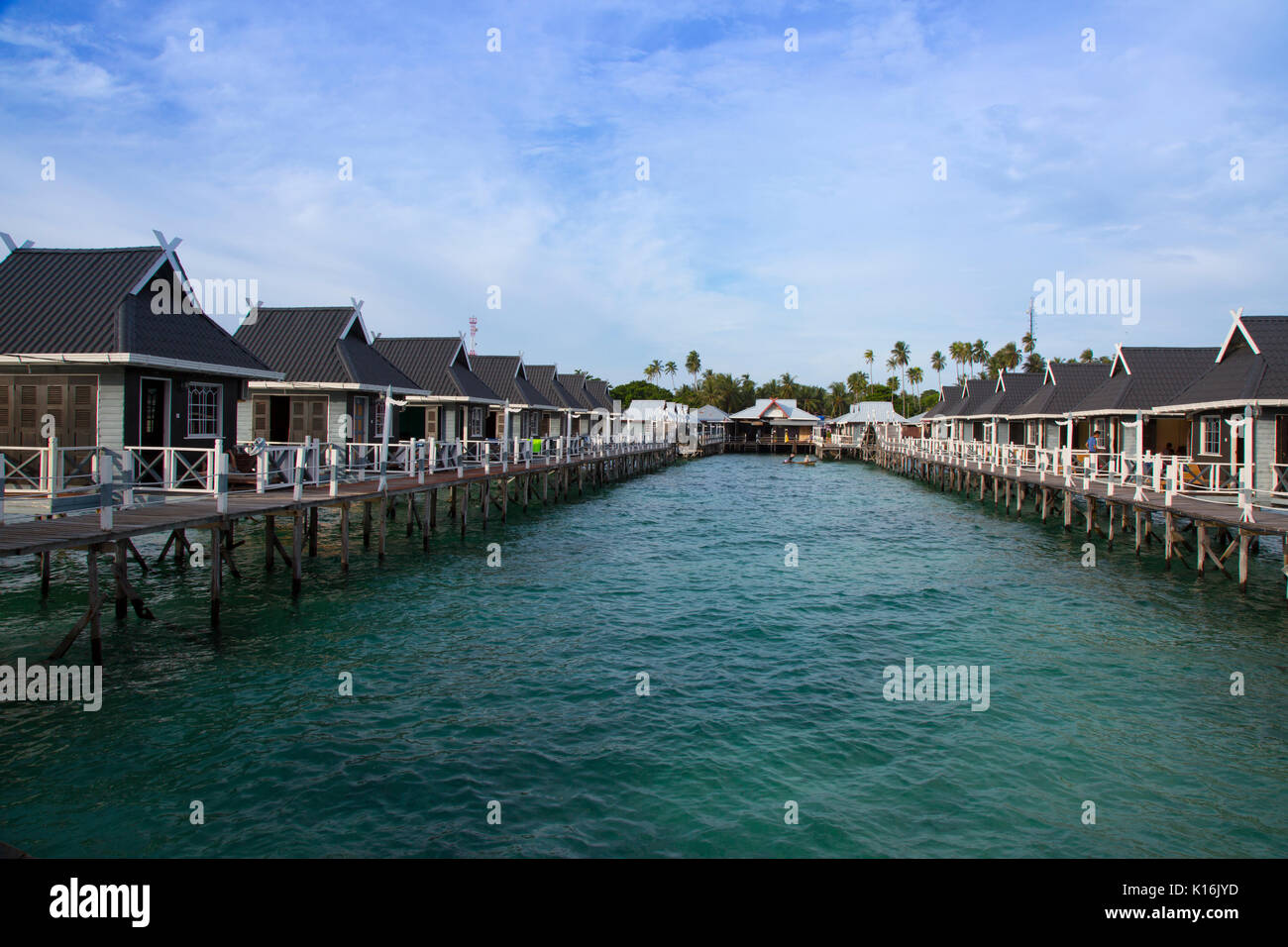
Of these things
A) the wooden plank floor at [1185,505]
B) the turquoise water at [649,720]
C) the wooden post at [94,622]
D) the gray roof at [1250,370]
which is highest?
the gray roof at [1250,370]

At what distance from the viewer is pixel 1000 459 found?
41844mm

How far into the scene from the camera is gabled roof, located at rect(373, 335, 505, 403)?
1448 inches

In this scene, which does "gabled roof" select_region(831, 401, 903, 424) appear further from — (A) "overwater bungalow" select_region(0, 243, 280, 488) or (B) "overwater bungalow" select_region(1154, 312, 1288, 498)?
(A) "overwater bungalow" select_region(0, 243, 280, 488)

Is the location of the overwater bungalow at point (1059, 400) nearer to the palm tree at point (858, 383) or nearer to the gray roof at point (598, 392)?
the gray roof at point (598, 392)

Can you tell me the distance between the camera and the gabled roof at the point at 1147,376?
33094 mm

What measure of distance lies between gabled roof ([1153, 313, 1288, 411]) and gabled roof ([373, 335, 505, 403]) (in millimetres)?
27471

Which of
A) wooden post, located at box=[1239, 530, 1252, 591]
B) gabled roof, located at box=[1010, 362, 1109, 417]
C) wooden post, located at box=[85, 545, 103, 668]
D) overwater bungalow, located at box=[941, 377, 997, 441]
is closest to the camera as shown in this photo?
wooden post, located at box=[85, 545, 103, 668]

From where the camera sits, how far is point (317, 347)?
28.3 meters

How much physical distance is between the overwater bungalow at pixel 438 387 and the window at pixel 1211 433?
27.8 m

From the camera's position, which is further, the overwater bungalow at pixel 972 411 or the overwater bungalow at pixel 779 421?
the overwater bungalow at pixel 779 421

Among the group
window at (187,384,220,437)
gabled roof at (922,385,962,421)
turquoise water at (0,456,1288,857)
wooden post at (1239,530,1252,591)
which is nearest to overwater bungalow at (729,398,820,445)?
gabled roof at (922,385,962,421)

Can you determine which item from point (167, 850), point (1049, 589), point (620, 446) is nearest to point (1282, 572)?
point (1049, 589)

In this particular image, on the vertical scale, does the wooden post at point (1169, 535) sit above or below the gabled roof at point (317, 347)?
below

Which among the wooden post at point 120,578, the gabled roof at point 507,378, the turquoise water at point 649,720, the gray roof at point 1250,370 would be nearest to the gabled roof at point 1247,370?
the gray roof at point 1250,370
